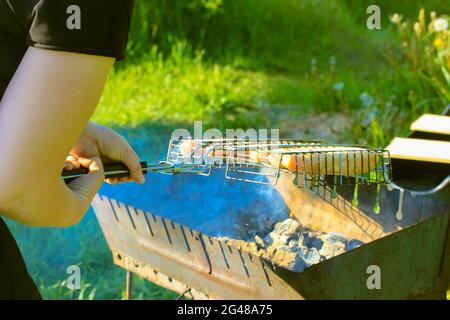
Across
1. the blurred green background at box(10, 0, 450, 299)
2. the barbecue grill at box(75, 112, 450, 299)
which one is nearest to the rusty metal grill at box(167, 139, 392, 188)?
the barbecue grill at box(75, 112, 450, 299)

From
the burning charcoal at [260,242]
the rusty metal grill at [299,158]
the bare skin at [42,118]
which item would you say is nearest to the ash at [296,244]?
the burning charcoal at [260,242]

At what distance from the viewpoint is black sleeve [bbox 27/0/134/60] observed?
107 centimetres

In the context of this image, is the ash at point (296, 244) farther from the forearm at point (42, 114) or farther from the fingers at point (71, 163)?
the forearm at point (42, 114)

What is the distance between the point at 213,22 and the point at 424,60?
1.96 metres

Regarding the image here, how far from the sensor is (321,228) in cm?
276

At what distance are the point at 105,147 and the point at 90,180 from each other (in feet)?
0.74

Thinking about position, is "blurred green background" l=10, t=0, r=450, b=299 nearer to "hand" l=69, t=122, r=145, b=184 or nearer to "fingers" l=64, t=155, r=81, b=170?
"hand" l=69, t=122, r=145, b=184

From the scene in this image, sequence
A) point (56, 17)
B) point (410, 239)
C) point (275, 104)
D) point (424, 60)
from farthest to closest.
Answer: point (275, 104)
point (424, 60)
point (410, 239)
point (56, 17)

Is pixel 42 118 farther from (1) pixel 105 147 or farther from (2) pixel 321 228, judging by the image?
(2) pixel 321 228

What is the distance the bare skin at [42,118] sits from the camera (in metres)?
1.08

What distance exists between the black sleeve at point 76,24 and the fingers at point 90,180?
0.38 metres
